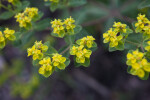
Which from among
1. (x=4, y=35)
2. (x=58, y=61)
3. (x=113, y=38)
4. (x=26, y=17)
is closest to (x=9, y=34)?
(x=4, y=35)

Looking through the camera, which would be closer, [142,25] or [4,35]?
[142,25]

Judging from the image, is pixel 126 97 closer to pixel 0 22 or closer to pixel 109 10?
pixel 109 10

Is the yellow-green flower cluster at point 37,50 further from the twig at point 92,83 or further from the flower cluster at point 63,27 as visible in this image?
the twig at point 92,83

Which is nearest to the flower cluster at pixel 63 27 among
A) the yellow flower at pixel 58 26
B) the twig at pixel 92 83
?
the yellow flower at pixel 58 26

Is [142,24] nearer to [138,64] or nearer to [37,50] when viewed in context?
[138,64]

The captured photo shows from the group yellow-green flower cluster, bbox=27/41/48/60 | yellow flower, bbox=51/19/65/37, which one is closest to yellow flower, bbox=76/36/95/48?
yellow flower, bbox=51/19/65/37
